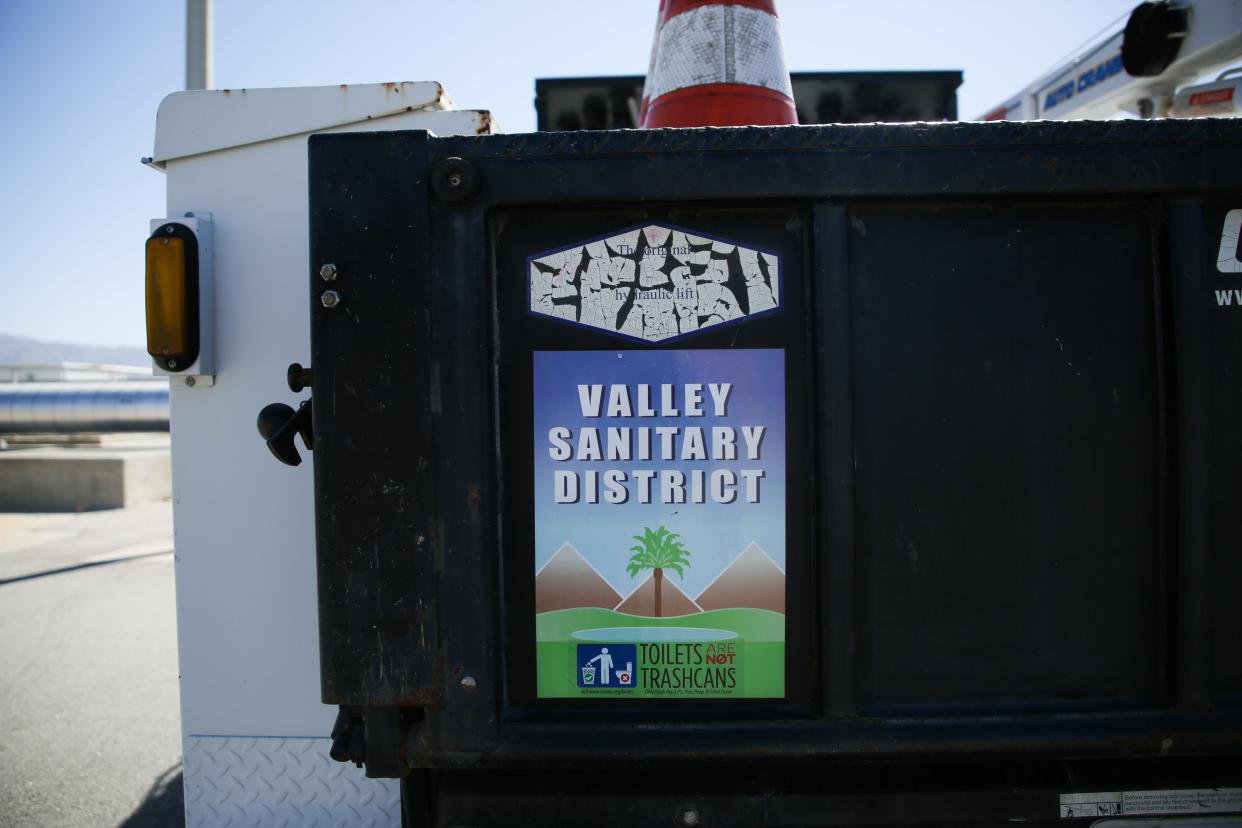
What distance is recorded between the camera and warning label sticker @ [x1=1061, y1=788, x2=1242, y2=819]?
1.39 meters

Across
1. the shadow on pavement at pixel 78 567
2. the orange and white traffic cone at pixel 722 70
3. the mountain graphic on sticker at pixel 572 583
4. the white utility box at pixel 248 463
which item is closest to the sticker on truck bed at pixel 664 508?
the mountain graphic on sticker at pixel 572 583

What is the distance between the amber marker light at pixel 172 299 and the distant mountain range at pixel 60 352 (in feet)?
461

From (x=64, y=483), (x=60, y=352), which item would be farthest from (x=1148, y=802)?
(x=60, y=352)

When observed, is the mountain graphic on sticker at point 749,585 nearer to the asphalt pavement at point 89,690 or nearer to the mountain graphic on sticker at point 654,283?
the mountain graphic on sticker at point 654,283

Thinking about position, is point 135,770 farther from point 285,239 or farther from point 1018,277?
point 1018,277

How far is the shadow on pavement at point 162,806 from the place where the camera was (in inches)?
121

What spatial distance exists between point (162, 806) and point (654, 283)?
343 cm

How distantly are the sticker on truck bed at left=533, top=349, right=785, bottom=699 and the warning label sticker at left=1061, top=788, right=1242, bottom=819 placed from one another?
0.63m

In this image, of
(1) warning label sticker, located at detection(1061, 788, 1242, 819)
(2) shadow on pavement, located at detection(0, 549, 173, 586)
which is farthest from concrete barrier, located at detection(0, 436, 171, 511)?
(1) warning label sticker, located at detection(1061, 788, 1242, 819)

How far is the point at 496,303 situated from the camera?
4.48ft

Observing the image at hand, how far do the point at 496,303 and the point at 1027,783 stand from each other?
138 cm

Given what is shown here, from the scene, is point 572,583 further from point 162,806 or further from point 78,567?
point 78,567

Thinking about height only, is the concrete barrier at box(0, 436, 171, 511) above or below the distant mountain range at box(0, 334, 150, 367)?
below

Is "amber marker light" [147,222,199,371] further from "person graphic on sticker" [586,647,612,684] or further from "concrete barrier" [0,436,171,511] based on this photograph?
"concrete barrier" [0,436,171,511]
